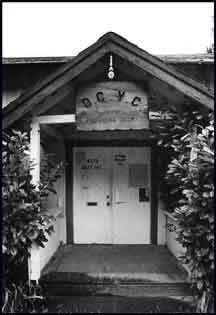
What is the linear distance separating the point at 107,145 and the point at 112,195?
1.23 meters

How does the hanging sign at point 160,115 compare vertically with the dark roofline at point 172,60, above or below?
below

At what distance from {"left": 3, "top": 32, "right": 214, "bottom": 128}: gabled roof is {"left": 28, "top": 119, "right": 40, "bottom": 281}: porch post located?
0.41 meters

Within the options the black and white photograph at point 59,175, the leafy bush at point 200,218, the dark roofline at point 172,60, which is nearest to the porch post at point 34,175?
the black and white photograph at point 59,175

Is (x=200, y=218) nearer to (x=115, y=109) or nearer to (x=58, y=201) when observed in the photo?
(x=115, y=109)

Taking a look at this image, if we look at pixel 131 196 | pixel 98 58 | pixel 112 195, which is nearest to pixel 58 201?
pixel 112 195

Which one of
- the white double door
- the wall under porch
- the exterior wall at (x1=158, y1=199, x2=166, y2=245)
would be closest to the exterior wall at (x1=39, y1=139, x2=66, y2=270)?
the wall under porch

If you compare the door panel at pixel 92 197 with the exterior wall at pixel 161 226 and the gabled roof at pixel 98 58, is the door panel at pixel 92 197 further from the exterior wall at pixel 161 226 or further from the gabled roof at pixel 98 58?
the gabled roof at pixel 98 58

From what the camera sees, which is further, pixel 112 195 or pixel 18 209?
pixel 112 195

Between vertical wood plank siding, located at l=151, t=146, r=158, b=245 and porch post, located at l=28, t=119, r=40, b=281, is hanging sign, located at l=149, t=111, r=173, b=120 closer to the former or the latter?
porch post, located at l=28, t=119, r=40, b=281

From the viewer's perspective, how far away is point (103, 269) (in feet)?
18.0

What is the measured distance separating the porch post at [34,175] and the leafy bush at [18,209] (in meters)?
0.09

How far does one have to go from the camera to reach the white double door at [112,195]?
7.37 metres

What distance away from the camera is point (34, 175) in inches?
196

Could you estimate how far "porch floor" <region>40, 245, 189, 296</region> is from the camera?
5078mm
